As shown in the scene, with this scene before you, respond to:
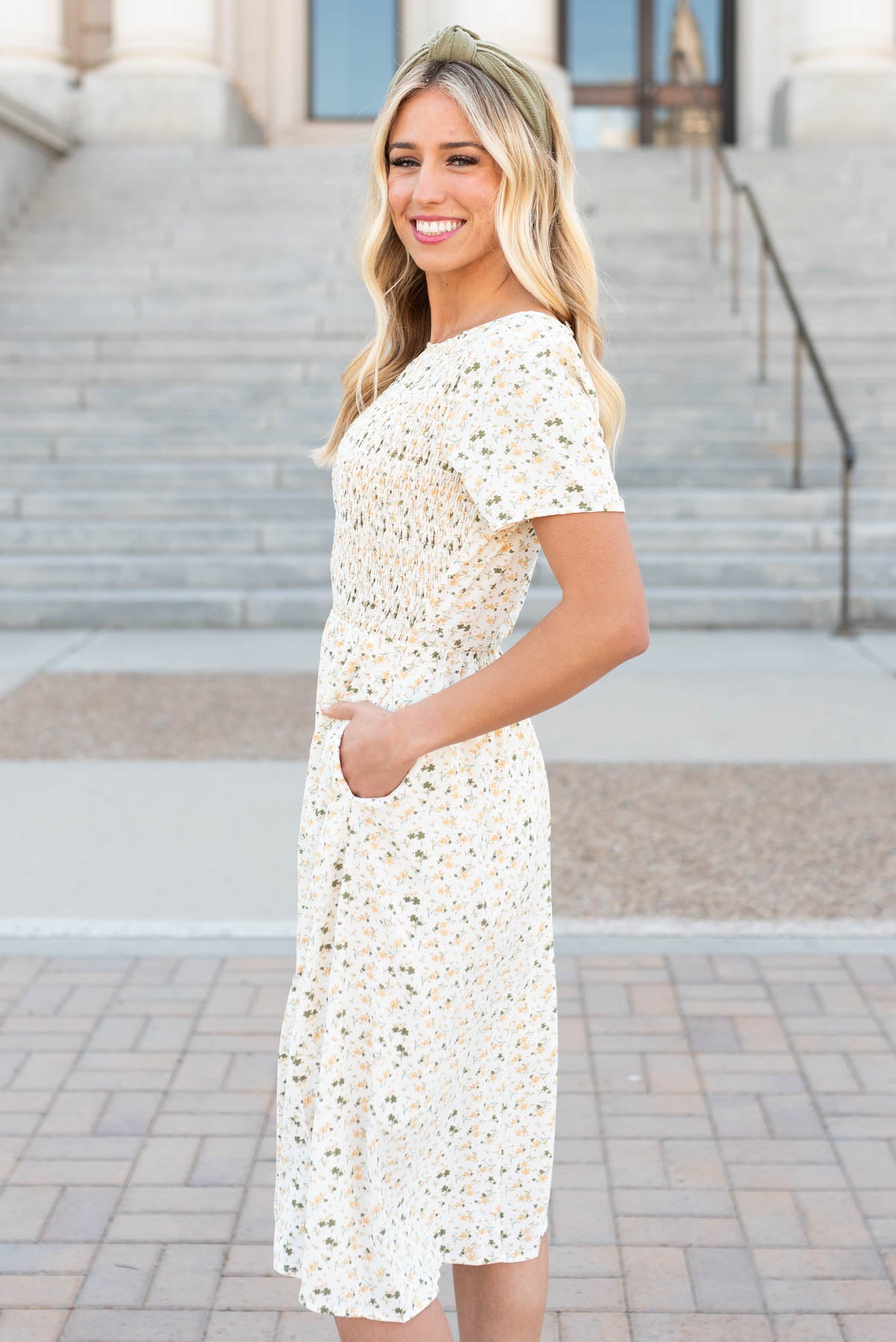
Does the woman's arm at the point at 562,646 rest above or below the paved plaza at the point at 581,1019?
above

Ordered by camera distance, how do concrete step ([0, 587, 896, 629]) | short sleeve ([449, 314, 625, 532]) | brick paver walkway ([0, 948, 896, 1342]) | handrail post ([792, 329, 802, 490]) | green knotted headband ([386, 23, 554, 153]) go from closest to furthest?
short sleeve ([449, 314, 625, 532]) → green knotted headband ([386, 23, 554, 153]) → brick paver walkway ([0, 948, 896, 1342]) → concrete step ([0, 587, 896, 629]) → handrail post ([792, 329, 802, 490])

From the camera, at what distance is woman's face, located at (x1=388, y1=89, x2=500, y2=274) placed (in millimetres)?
1717

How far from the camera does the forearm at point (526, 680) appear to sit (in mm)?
1614

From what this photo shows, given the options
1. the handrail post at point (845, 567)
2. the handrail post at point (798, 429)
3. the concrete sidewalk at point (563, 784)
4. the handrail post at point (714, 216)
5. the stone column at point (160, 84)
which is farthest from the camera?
the stone column at point (160, 84)

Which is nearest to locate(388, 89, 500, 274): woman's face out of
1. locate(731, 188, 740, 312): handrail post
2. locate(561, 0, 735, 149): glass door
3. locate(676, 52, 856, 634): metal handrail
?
locate(676, 52, 856, 634): metal handrail

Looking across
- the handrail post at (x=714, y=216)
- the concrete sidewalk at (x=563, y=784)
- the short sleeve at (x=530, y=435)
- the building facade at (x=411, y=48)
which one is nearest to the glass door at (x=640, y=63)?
the building facade at (x=411, y=48)

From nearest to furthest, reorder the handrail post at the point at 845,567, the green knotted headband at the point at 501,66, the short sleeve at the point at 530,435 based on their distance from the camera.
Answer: the short sleeve at the point at 530,435
the green knotted headband at the point at 501,66
the handrail post at the point at 845,567

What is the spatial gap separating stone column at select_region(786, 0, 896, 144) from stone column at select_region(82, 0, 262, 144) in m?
6.01

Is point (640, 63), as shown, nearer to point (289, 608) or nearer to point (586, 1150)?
point (289, 608)

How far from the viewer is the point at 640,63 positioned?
1939 cm

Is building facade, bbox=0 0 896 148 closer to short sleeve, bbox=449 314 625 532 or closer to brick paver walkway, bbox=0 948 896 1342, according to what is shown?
brick paver walkway, bbox=0 948 896 1342

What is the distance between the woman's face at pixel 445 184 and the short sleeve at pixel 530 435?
6.0 inches

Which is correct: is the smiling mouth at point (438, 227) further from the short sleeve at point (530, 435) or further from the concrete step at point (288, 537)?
the concrete step at point (288, 537)

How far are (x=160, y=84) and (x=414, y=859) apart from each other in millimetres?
15856
